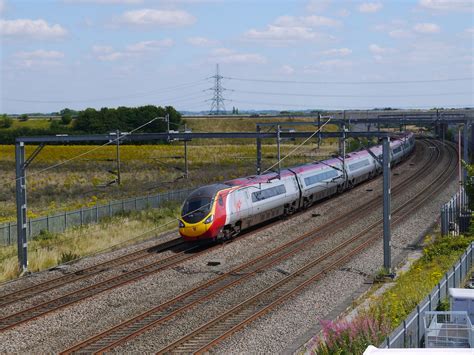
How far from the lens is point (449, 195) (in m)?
48.3

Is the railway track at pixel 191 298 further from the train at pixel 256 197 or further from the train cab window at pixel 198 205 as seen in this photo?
the train cab window at pixel 198 205

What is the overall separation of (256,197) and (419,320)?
788 inches

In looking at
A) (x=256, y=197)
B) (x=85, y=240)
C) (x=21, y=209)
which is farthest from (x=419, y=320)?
(x=85, y=240)

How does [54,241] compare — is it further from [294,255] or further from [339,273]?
[339,273]

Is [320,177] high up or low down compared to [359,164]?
down

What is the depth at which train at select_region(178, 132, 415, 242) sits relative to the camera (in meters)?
30.9

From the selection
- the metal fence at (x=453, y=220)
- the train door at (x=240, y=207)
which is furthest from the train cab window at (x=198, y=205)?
the metal fence at (x=453, y=220)

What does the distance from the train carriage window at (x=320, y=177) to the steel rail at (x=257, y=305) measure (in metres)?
9.12

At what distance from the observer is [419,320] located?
50.4 feet

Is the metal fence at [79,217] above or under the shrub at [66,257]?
above

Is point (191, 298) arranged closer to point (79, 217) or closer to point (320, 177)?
point (79, 217)

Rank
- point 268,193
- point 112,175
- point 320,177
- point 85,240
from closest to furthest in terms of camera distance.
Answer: point 85,240 < point 268,193 < point 320,177 < point 112,175

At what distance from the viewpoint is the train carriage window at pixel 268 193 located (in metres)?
35.0

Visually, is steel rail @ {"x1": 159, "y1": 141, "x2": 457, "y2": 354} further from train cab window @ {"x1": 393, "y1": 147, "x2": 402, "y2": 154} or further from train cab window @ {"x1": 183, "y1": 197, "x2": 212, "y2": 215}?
train cab window @ {"x1": 393, "y1": 147, "x2": 402, "y2": 154}
